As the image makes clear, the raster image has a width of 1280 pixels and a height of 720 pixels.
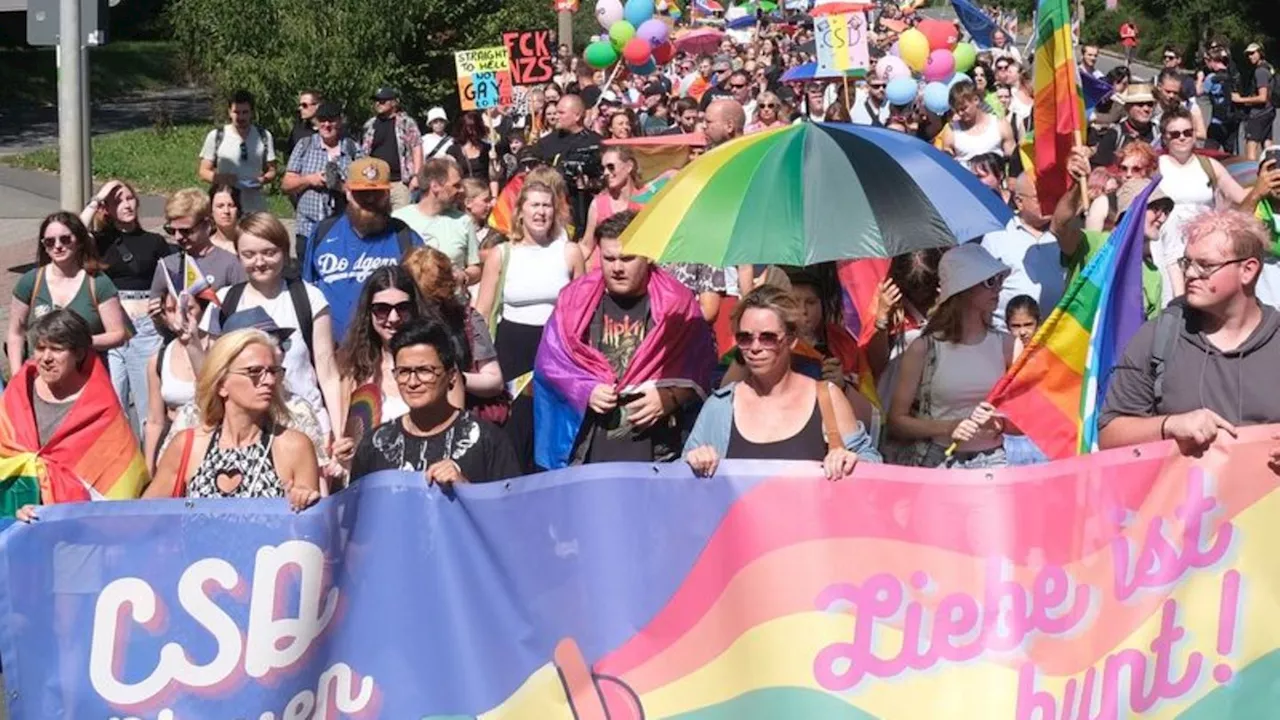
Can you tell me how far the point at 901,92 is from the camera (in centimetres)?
1836

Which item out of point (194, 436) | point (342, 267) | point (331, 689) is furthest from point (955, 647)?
point (342, 267)


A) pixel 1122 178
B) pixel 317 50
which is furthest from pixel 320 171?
pixel 317 50

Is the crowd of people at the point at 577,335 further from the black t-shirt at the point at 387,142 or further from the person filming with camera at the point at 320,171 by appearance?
the black t-shirt at the point at 387,142

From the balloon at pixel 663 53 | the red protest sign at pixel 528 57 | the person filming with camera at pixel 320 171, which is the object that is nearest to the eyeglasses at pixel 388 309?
the person filming with camera at pixel 320 171

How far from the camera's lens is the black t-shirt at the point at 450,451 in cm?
616

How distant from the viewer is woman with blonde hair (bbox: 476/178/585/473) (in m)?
9.04

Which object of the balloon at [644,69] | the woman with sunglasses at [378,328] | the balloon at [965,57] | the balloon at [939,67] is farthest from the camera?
the balloon at [644,69]

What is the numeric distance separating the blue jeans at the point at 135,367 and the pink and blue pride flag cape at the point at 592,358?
2502 millimetres

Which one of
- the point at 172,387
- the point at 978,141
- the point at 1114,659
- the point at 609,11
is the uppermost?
the point at 609,11

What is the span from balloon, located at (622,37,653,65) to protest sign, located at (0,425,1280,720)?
20.6 metres

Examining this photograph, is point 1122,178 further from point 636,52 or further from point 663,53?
point 663,53

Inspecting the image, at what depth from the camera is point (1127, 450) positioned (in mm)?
5426

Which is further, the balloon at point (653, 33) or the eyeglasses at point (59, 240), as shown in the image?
the balloon at point (653, 33)

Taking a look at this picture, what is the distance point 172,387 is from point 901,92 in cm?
1155
